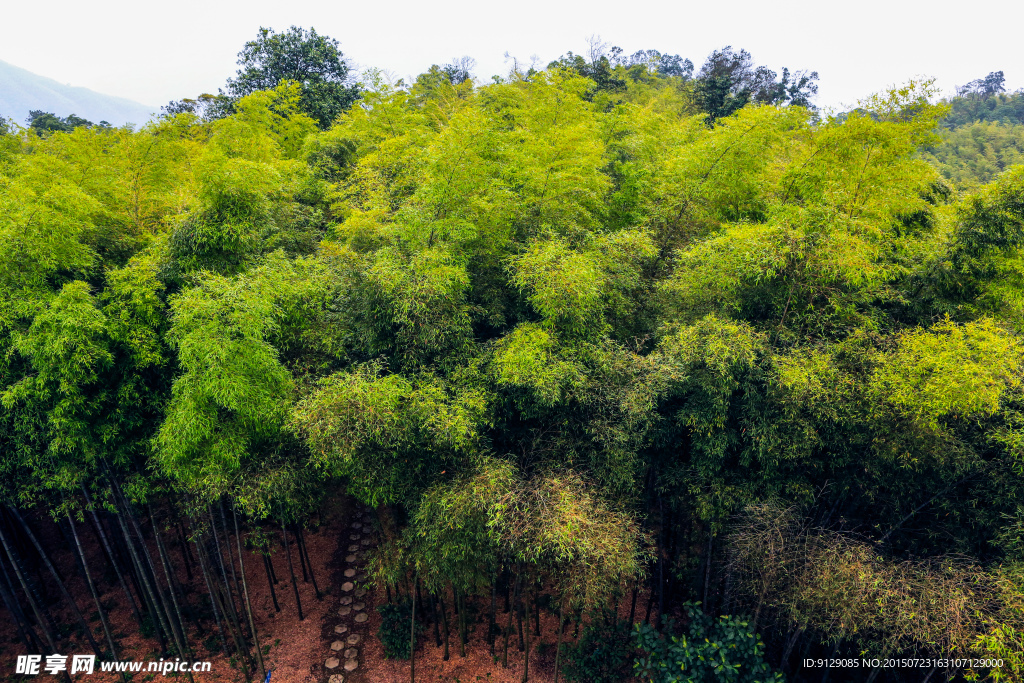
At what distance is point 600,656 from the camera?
21.3 ft

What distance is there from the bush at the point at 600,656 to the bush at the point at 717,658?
99 centimetres

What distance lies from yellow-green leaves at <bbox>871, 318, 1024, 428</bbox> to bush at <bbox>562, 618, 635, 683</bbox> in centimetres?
457

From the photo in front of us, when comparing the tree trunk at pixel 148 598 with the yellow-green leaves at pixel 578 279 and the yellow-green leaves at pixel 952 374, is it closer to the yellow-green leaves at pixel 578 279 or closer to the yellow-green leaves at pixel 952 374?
the yellow-green leaves at pixel 578 279

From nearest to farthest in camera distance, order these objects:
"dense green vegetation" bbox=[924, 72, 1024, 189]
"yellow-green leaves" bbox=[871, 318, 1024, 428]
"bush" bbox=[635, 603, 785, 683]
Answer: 1. "yellow-green leaves" bbox=[871, 318, 1024, 428]
2. "bush" bbox=[635, 603, 785, 683]
3. "dense green vegetation" bbox=[924, 72, 1024, 189]

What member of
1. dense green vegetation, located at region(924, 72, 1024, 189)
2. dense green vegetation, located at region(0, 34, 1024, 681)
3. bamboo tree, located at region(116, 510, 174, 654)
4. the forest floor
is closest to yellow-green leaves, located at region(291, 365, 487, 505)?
dense green vegetation, located at region(0, 34, 1024, 681)

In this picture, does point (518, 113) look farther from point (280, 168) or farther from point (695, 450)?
point (695, 450)

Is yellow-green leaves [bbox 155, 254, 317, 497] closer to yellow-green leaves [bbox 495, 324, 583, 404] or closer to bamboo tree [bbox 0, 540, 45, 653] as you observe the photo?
yellow-green leaves [bbox 495, 324, 583, 404]

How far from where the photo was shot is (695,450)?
601 centimetres

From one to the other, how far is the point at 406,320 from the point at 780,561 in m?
4.78

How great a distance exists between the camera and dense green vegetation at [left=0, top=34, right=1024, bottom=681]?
484 cm

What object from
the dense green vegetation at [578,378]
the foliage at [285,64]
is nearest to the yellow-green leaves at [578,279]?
the dense green vegetation at [578,378]

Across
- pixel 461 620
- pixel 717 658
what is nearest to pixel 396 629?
pixel 461 620

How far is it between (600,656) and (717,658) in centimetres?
175

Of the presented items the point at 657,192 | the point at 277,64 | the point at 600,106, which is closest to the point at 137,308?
the point at 657,192
